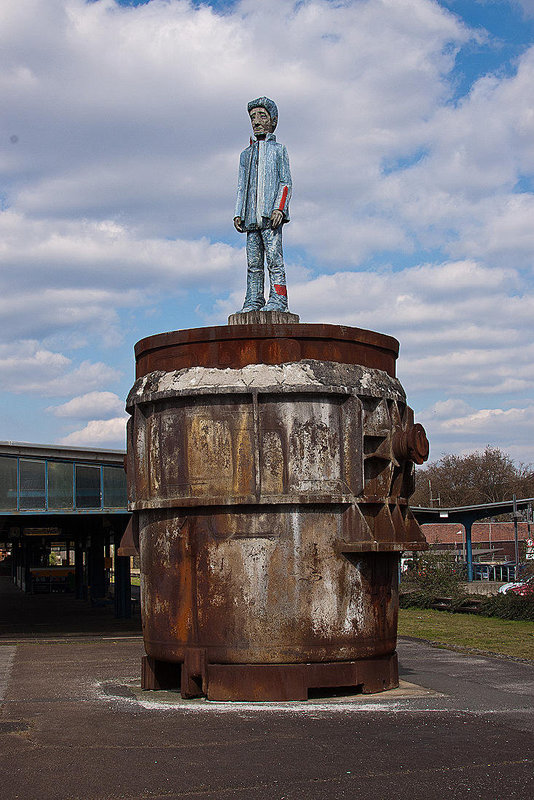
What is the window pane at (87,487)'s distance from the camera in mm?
25547

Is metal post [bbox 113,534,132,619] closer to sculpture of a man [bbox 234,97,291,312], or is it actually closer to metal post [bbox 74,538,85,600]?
metal post [bbox 74,538,85,600]

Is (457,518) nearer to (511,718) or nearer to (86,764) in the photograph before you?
(511,718)

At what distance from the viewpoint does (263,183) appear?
12.5 meters

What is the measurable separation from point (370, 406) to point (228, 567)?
8.70 feet

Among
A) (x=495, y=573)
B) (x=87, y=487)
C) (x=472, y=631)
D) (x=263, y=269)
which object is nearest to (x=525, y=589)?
(x=472, y=631)

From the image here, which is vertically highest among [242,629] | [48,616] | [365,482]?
[365,482]

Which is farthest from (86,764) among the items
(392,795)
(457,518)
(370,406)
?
(457,518)

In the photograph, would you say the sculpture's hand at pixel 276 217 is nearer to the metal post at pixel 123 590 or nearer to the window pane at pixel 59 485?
the window pane at pixel 59 485

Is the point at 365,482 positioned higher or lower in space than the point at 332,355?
lower

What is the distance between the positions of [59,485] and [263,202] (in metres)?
14.9

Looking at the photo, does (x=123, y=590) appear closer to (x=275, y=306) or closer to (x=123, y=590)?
(x=123, y=590)

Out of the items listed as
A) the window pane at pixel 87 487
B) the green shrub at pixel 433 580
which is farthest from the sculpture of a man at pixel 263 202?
the green shrub at pixel 433 580

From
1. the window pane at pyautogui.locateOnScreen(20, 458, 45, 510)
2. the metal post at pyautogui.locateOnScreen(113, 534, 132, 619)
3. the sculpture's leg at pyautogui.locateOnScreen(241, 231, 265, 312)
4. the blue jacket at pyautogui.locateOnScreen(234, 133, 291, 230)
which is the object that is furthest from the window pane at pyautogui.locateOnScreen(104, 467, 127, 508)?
the blue jacket at pyautogui.locateOnScreen(234, 133, 291, 230)

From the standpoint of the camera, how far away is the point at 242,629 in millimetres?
10406
